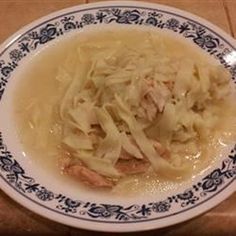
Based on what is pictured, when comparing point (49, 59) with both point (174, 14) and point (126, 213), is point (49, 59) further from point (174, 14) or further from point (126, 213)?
point (126, 213)

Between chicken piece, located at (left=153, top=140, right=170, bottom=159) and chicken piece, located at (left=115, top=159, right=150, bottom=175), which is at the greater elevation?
chicken piece, located at (left=153, top=140, right=170, bottom=159)

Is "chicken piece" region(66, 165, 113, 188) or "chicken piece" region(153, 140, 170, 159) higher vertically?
"chicken piece" region(153, 140, 170, 159)

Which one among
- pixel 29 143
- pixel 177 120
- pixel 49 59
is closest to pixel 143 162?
pixel 177 120

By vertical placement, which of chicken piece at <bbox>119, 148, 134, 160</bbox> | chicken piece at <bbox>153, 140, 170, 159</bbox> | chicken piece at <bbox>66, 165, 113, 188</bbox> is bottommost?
chicken piece at <bbox>66, 165, 113, 188</bbox>

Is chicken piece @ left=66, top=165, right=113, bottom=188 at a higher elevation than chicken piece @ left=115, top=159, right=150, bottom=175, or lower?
lower

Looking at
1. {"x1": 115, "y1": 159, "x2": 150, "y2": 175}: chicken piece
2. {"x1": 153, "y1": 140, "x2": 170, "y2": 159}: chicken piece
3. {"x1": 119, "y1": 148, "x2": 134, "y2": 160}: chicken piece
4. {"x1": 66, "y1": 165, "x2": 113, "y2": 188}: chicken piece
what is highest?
{"x1": 153, "y1": 140, "x2": 170, "y2": 159}: chicken piece
